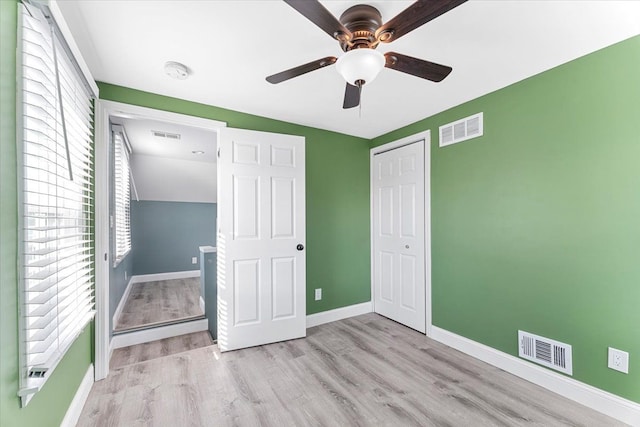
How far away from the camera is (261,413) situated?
181 centimetres

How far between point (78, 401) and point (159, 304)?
7.27 feet

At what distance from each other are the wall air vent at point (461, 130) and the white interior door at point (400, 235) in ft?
0.93

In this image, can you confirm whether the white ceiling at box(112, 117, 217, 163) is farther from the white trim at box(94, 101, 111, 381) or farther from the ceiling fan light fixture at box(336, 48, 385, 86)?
the ceiling fan light fixture at box(336, 48, 385, 86)

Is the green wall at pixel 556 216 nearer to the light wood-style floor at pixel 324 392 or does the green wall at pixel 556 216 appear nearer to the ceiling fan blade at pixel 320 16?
the light wood-style floor at pixel 324 392

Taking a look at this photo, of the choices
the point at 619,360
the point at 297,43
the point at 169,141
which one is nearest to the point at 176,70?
the point at 297,43

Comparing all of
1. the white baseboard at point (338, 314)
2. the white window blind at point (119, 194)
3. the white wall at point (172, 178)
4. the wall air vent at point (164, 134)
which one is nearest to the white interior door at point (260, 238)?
the white baseboard at point (338, 314)

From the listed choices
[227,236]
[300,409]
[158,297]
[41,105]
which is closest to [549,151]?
[300,409]

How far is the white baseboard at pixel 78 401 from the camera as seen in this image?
163 centimetres

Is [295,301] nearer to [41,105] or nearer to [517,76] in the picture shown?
[41,105]

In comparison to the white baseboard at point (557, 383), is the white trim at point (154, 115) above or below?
above

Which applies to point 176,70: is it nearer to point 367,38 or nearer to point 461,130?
point 367,38

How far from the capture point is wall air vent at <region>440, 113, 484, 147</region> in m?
2.55

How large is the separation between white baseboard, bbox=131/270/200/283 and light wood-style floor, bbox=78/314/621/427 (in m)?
3.14

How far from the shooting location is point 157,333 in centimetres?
302
